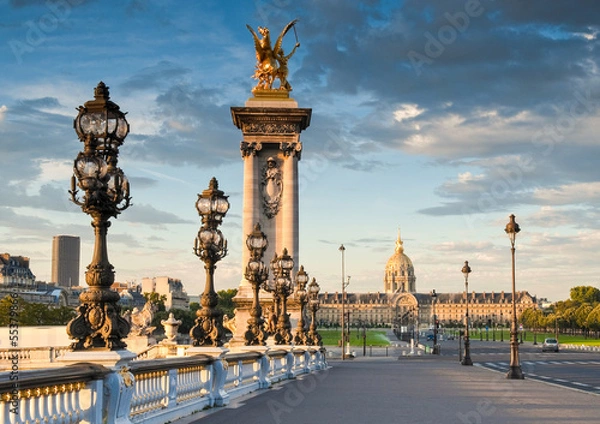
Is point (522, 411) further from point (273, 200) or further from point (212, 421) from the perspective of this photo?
point (273, 200)

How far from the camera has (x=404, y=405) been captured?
21844mm

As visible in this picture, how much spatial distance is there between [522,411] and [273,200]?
3406cm

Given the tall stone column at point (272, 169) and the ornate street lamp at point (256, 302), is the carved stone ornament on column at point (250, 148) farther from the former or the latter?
the ornate street lamp at point (256, 302)

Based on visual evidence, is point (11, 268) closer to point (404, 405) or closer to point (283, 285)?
point (283, 285)

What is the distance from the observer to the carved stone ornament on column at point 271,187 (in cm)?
5350

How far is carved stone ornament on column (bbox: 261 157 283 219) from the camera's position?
53500 millimetres

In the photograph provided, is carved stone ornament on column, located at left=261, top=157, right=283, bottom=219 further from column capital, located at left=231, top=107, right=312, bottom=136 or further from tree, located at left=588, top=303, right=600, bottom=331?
tree, located at left=588, top=303, right=600, bottom=331

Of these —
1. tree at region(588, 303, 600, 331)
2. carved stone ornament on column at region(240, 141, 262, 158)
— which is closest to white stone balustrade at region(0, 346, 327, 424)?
carved stone ornament on column at region(240, 141, 262, 158)

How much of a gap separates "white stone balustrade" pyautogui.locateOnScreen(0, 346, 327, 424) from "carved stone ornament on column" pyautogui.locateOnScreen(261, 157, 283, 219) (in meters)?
25.9

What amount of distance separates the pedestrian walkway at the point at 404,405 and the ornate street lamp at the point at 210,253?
183cm

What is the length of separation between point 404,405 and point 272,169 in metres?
32.8

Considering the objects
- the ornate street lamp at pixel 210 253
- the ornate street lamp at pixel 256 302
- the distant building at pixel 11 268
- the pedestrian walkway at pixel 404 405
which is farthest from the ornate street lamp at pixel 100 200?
the distant building at pixel 11 268

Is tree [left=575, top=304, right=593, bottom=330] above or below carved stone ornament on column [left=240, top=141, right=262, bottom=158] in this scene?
below

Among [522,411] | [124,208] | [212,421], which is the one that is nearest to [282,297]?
[522,411]
